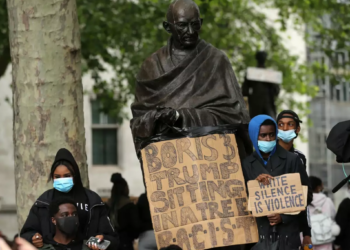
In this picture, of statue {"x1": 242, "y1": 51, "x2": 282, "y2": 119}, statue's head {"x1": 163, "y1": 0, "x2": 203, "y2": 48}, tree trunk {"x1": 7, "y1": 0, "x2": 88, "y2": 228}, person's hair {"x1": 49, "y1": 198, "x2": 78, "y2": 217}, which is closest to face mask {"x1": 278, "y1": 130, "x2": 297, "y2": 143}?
statue's head {"x1": 163, "y1": 0, "x2": 203, "y2": 48}

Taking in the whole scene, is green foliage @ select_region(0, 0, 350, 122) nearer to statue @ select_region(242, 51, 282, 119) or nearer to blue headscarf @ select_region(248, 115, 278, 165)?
statue @ select_region(242, 51, 282, 119)

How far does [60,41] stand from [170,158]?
9.26 feet

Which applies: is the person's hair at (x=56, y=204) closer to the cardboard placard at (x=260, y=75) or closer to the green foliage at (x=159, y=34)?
the cardboard placard at (x=260, y=75)

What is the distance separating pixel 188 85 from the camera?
910 cm

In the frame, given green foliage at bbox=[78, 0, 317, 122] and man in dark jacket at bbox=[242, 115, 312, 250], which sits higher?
green foliage at bbox=[78, 0, 317, 122]

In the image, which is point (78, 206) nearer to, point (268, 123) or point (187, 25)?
point (268, 123)

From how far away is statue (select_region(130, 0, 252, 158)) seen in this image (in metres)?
8.93

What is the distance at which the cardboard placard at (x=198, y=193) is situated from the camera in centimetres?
859

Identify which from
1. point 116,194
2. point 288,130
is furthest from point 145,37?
point 288,130

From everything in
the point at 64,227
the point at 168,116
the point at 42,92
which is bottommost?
the point at 64,227

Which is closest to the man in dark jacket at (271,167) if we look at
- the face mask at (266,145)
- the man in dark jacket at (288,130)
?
the face mask at (266,145)

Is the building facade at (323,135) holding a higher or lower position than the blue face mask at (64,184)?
higher

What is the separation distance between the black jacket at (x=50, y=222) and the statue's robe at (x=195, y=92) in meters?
0.68

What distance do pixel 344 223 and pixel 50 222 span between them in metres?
5.45
